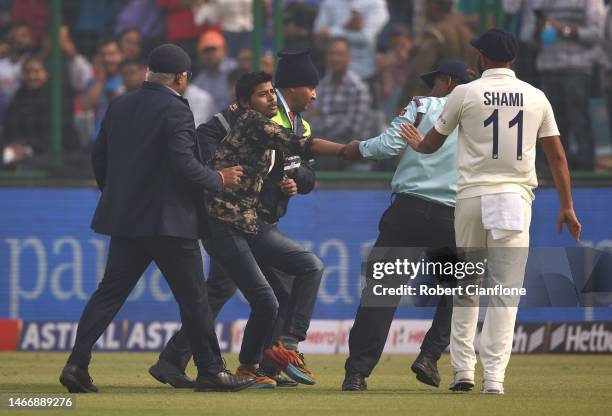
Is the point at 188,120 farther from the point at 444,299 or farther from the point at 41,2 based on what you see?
the point at 41,2

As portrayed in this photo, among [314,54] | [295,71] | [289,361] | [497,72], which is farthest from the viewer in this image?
[314,54]

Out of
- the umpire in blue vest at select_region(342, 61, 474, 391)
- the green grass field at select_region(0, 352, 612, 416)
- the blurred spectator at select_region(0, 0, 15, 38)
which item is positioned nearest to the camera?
the green grass field at select_region(0, 352, 612, 416)

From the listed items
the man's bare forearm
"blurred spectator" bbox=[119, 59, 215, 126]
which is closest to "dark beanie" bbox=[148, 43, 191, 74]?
the man's bare forearm

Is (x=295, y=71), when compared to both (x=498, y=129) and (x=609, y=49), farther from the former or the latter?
(x=609, y=49)

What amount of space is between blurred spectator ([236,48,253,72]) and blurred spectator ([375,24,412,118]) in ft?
4.44

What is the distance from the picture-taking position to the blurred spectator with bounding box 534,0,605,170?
14.8 m

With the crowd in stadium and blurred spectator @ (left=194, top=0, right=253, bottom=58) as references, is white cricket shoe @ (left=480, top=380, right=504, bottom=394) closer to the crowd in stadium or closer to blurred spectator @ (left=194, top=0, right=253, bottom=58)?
the crowd in stadium

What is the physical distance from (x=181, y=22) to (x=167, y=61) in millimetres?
5698

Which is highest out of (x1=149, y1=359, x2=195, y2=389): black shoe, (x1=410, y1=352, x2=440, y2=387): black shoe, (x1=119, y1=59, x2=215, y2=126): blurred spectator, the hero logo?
(x1=119, y1=59, x2=215, y2=126): blurred spectator

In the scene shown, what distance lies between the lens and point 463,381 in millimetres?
9555

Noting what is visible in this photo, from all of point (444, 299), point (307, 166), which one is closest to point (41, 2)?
point (307, 166)

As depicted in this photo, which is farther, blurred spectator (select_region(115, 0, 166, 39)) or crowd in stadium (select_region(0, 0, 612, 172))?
blurred spectator (select_region(115, 0, 166, 39))

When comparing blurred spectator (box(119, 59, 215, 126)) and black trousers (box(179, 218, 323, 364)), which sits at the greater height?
blurred spectator (box(119, 59, 215, 126))

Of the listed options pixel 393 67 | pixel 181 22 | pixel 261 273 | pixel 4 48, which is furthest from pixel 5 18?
pixel 261 273
